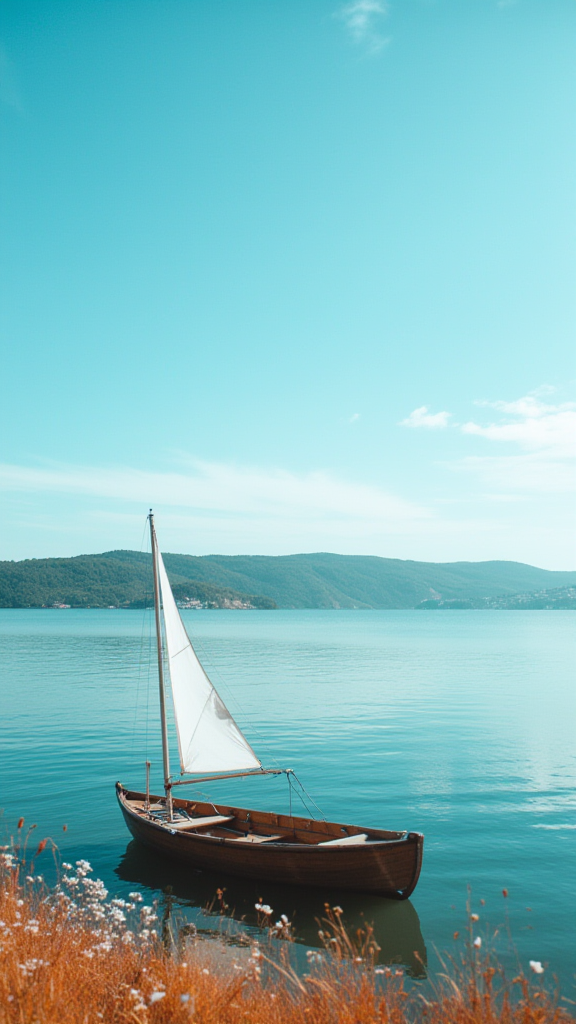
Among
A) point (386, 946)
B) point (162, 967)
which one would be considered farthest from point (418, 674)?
point (162, 967)

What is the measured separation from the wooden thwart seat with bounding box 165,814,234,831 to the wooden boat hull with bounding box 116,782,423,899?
14cm

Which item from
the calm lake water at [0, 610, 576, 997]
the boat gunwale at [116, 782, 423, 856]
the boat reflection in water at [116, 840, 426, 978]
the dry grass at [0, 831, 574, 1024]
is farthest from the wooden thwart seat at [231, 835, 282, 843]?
the dry grass at [0, 831, 574, 1024]

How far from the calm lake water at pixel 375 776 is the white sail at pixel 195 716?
3.22 meters

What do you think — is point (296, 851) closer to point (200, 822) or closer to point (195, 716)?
point (200, 822)

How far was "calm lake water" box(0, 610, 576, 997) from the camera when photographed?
15.7 m

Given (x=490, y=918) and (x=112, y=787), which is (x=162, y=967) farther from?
(x=112, y=787)

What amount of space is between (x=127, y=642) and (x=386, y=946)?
335 ft

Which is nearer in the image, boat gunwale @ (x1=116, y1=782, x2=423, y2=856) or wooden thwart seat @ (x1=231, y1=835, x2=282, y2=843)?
boat gunwale @ (x1=116, y1=782, x2=423, y2=856)

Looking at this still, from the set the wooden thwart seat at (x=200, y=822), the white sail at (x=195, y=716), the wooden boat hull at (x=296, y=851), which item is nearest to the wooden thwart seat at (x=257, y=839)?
the wooden boat hull at (x=296, y=851)

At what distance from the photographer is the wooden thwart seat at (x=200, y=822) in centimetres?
1854

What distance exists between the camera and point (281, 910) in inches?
605

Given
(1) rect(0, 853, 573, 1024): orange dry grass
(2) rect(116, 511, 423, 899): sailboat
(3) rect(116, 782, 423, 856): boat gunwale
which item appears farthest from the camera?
(2) rect(116, 511, 423, 899): sailboat

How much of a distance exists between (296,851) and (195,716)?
623 cm

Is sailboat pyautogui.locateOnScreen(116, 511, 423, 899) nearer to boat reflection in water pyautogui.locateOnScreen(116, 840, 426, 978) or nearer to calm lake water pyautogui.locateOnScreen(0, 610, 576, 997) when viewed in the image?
boat reflection in water pyautogui.locateOnScreen(116, 840, 426, 978)
